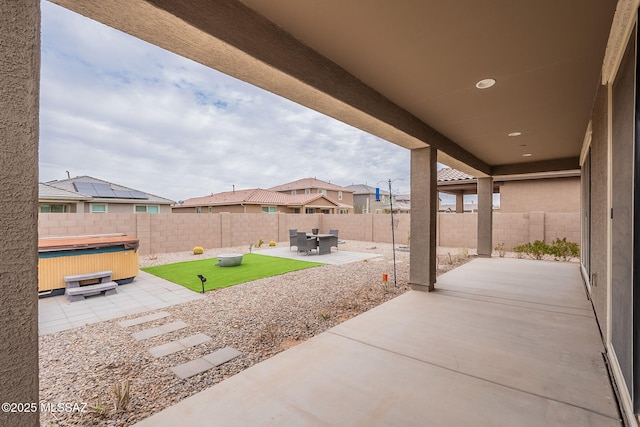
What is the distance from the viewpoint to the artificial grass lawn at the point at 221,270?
6.56 metres

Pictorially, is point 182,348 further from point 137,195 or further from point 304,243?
point 137,195

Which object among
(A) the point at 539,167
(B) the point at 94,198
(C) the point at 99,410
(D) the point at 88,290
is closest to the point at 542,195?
(A) the point at 539,167

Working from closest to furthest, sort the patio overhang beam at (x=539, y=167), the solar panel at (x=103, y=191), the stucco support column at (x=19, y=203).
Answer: the stucco support column at (x=19, y=203) → the patio overhang beam at (x=539, y=167) → the solar panel at (x=103, y=191)

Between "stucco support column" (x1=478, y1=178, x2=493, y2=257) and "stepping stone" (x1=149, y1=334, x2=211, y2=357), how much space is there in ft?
30.5

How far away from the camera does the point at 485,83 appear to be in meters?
3.59

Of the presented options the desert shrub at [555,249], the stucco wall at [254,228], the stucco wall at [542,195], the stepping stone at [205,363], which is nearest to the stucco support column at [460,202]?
the stucco wall at [542,195]

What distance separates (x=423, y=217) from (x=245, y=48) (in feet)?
14.1

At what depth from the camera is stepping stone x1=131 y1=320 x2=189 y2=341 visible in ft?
12.0

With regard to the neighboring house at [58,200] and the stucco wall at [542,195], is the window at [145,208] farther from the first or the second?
the stucco wall at [542,195]

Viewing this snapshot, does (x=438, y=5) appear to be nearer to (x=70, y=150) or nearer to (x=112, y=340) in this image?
(x=112, y=340)

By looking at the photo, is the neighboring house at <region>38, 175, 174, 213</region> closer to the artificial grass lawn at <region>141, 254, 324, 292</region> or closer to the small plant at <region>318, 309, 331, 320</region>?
the artificial grass lawn at <region>141, 254, 324, 292</region>

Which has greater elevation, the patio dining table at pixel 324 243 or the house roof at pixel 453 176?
the house roof at pixel 453 176

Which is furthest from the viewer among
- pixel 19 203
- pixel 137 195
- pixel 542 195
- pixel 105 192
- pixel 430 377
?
pixel 137 195

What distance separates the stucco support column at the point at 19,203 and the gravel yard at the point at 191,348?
48.4 inches
